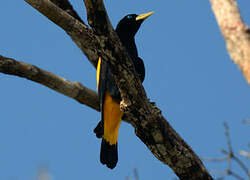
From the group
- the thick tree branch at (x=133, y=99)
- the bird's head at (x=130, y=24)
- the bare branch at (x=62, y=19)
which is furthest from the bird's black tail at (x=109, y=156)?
the bird's head at (x=130, y=24)

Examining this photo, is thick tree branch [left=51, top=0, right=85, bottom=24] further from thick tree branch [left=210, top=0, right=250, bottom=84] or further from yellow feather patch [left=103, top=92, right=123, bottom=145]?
thick tree branch [left=210, top=0, right=250, bottom=84]

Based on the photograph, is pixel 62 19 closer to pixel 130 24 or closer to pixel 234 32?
pixel 234 32

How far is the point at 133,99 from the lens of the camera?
342cm

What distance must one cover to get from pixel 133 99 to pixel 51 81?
2.11 meters

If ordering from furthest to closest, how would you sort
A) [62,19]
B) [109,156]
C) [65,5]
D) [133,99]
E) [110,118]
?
1. [65,5]
2. [110,118]
3. [109,156]
4. [62,19]
5. [133,99]

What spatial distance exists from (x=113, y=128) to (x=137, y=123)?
1.38 meters

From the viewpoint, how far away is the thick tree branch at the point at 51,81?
457cm

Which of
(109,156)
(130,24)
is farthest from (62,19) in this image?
(130,24)

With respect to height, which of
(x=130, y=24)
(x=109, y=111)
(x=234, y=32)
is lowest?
(x=234, y=32)

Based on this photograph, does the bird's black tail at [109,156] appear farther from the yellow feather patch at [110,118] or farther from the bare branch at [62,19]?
the bare branch at [62,19]

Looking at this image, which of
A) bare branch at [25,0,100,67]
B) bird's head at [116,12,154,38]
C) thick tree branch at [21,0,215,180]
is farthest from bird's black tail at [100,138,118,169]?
bird's head at [116,12,154,38]

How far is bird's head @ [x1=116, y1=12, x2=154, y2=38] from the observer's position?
5.50 meters

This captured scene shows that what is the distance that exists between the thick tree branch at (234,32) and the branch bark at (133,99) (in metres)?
0.80

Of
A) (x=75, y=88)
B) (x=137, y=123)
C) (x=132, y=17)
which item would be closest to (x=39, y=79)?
(x=75, y=88)
